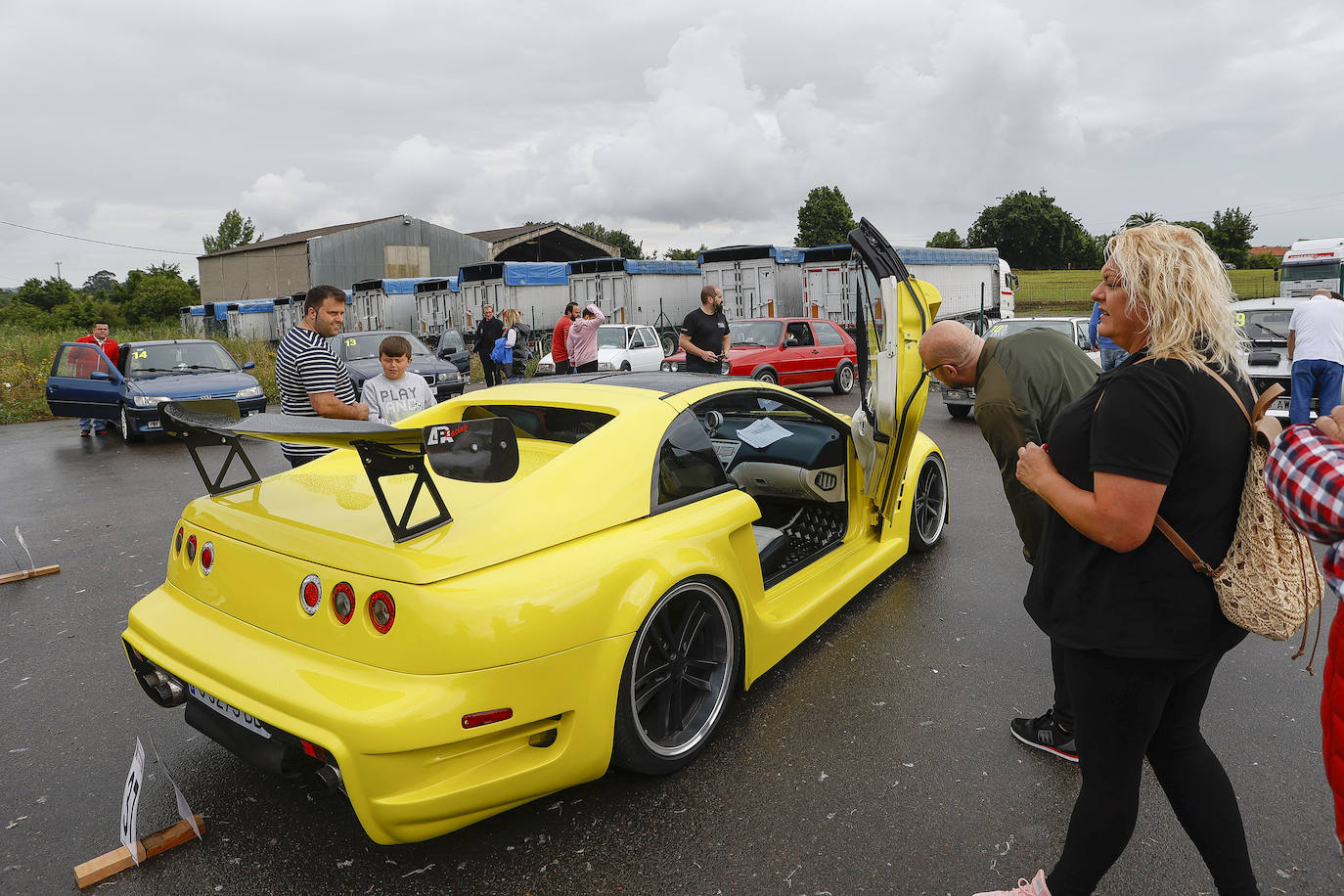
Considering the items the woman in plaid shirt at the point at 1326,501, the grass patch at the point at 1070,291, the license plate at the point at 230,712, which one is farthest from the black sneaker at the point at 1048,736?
the grass patch at the point at 1070,291

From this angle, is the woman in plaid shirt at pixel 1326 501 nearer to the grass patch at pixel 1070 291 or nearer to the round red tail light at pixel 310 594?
the round red tail light at pixel 310 594

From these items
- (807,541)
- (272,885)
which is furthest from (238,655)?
(807,541)

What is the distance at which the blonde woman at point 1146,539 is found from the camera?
167 cm

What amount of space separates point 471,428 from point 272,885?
144 centimetres

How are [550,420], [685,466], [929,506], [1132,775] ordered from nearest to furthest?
[1132,775]
[685,466]
[550,420]
[929,506]

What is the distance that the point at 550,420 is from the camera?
3.42m

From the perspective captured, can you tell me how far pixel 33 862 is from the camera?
2469 millimetres

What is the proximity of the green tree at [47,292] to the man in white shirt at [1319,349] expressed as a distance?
231 feet

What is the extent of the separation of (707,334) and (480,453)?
320 inches

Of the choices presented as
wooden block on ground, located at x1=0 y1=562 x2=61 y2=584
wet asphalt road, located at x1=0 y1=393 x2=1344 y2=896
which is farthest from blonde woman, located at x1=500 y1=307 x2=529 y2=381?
wet asphalt road, located at x1=0 y1=393 x2=1344 y2=896

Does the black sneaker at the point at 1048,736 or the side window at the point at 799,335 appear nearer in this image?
the black sneaker at the point at 1048,736

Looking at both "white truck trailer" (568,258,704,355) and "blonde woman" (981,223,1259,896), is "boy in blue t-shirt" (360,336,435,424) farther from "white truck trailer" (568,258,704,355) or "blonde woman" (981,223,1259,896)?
"white truck trailer" (568,258,704,355)

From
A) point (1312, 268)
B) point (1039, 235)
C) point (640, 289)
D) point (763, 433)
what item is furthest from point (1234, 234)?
point (763, 433)

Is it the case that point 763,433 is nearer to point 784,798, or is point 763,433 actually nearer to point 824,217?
point 784,798
